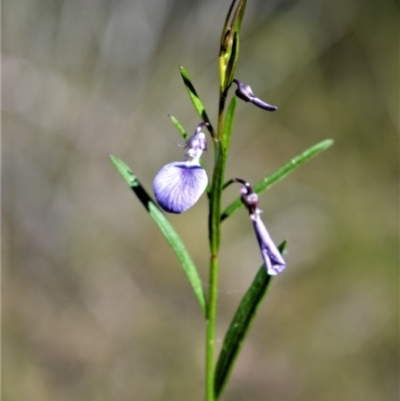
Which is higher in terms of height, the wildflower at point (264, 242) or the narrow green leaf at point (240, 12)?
the narrow green leaf at point (240, 12)

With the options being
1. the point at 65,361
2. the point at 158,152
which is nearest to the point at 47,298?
the point at 65,361

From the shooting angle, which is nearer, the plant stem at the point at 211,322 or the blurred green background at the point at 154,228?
the plant stem at the point at 211,322

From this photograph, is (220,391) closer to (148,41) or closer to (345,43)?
(148,41)

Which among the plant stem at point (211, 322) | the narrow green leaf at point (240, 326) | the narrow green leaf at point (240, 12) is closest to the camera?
the narrow green leaf at point (240, 12)

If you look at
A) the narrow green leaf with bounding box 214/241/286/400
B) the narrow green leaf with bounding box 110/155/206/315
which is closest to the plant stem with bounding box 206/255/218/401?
the narrow green leaf with bounding box 214/241/286/400

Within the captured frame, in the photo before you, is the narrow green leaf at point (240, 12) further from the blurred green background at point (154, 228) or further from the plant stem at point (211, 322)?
the blurred green background at point (154, 228)

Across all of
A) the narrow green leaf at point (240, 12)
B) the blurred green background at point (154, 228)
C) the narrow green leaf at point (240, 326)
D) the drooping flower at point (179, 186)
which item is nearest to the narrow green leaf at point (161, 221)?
the narrow green leaf at point (240, 326)

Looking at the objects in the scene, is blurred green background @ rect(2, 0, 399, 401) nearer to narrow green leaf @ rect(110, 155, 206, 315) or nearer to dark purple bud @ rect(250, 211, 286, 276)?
narrow green leaf @ rect(110, 155, 206, 315)

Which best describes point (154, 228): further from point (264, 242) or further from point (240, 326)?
point (264, 242)
